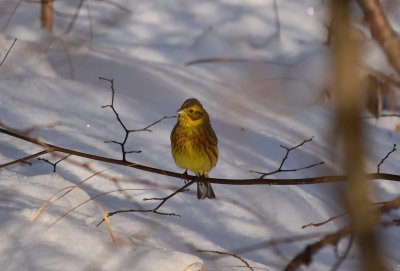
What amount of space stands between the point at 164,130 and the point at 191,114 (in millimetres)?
887

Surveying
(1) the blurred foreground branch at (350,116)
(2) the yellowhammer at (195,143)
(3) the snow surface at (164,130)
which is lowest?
(3) the snow surface at (164,130)

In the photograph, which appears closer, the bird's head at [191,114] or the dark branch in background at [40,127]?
the bird's head at [191,114]

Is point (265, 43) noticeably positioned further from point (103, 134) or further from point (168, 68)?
point (103, 134)

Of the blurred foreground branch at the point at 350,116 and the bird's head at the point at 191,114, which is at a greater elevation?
the blurred foreground branch at the point at 350,116

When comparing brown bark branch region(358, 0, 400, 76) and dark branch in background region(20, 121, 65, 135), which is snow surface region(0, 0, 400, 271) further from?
brown bark branch region(358, 0, 400, 76)

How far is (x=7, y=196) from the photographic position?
8.49 ft

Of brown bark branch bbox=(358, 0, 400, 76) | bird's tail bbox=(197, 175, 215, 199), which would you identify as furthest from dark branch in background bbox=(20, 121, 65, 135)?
brown bark branch bbox=(358, 0, 400, 76)

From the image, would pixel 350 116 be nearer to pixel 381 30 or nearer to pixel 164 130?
pixel 381 30

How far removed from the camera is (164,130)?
3.94 m

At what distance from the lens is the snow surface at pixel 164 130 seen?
2371mm

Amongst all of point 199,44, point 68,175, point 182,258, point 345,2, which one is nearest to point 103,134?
point 68,175

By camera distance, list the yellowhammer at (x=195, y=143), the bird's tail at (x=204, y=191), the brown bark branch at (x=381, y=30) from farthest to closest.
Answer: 1. the bird's tail at (x=204, y=191)
2. the yellowhammer at (x=195, y=143)
3. the brown bark branch at (x=381, y=30)

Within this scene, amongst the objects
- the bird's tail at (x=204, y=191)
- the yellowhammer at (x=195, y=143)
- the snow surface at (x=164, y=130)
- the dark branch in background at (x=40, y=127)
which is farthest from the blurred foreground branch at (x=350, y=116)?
the dark branch in background at (x=40, y=127)

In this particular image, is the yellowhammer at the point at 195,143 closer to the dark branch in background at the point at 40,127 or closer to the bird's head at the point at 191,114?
the bird's head at the point at 191,114
